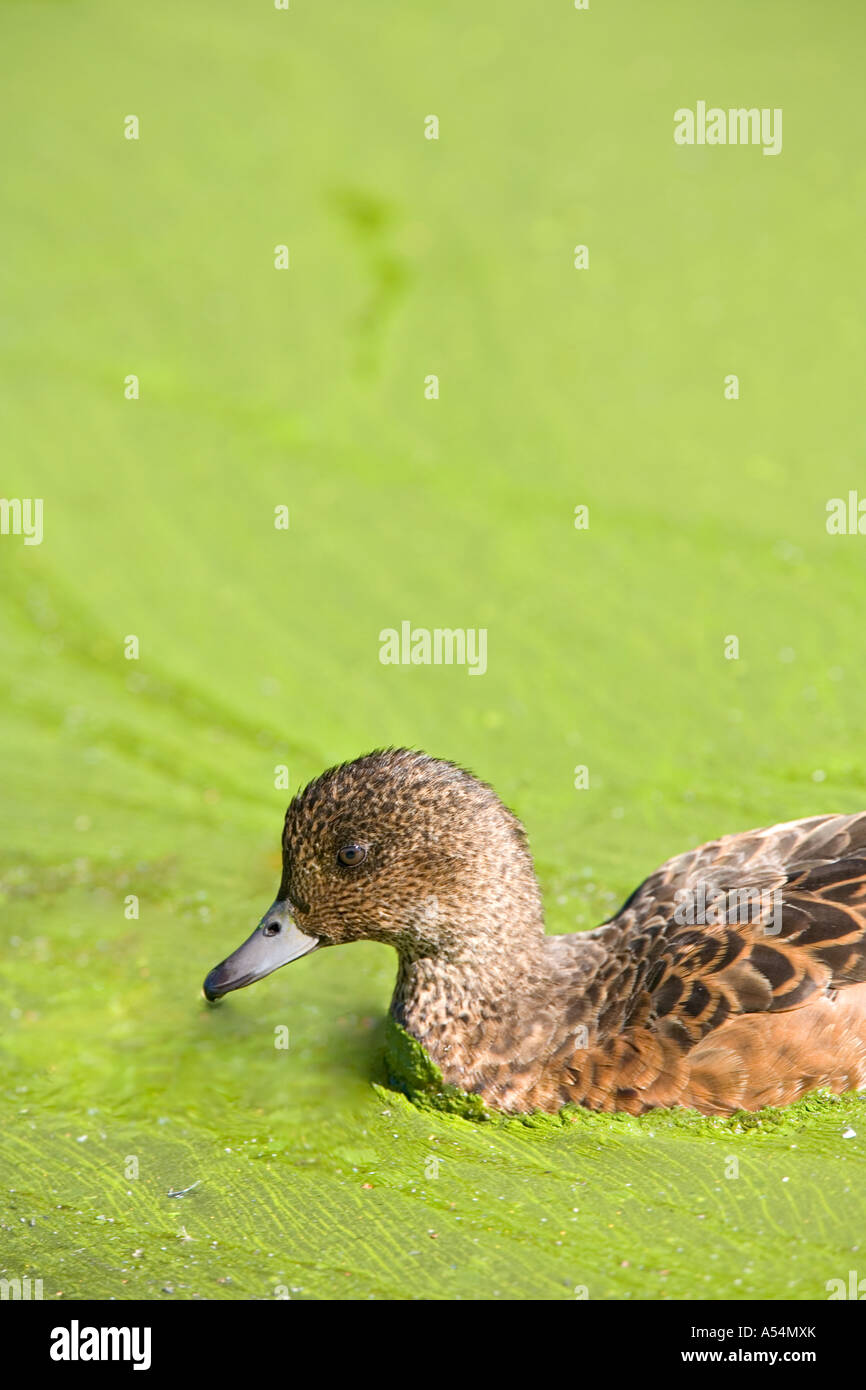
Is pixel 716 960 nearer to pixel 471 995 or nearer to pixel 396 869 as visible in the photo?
pixel 471 995

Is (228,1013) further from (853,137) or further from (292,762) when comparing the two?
(853,137)

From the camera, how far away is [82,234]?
9.54 meters

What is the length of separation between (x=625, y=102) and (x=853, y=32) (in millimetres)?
1704

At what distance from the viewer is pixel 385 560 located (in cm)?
749

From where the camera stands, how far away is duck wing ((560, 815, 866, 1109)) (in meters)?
4.47

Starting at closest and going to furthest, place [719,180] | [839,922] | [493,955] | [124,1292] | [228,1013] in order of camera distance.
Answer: [124,1292], [839,922], [493,955], [228,1013], [719,180]

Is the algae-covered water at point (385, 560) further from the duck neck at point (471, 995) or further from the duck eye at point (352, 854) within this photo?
the duck eye at point (352, 854)

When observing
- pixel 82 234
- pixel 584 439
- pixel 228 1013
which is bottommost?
pixel 228 1013

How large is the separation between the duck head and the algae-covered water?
1.51 ft

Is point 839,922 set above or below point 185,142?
below

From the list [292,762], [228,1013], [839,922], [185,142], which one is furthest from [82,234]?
[839,922]

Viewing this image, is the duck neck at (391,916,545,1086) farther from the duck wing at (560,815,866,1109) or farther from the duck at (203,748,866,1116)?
the duck wing at (560,815,866,1109)

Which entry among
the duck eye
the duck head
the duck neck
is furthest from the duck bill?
the duck neck

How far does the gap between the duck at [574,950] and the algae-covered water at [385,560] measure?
0.50ft
